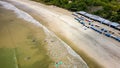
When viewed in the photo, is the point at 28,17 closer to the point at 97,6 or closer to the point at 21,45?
the point at 21,45

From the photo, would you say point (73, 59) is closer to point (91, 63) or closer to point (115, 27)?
point (91, 63)

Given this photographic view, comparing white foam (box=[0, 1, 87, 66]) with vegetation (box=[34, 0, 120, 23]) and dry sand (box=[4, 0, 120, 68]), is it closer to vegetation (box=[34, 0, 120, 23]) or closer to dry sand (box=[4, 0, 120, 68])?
dry sand (box=[4, 0, 120, 68])

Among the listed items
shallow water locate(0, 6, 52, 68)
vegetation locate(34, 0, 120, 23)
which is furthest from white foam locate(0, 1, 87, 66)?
vegetation locate(34, 0, 120, 23)

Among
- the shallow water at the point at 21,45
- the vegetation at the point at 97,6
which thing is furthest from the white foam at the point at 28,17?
the vegetation at the point at 97,6

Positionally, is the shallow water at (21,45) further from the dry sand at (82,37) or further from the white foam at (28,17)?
the dry sand at (82,37)

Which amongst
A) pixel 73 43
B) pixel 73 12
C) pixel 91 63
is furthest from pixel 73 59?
pixel 73 12
